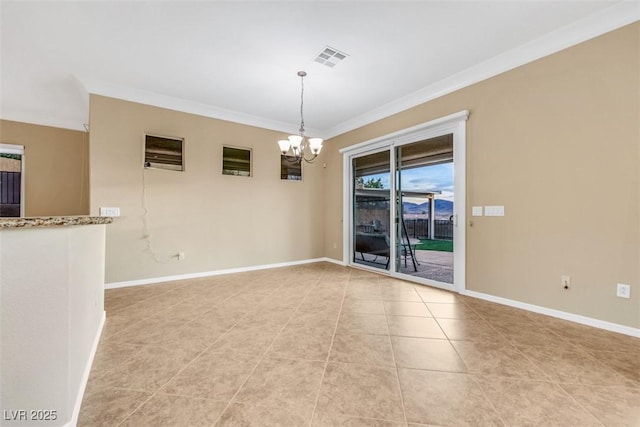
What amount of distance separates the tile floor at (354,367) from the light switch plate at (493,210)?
1.10 m

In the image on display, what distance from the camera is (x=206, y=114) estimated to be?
4441 millimetres

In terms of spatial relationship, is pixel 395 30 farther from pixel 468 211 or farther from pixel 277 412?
pixel 277 412

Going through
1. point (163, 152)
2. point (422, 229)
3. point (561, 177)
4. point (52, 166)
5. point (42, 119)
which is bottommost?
point (422, 229)

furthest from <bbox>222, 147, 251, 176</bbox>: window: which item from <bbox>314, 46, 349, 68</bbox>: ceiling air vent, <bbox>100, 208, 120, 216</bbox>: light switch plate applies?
<bbox>314, 46, 349, 68</bbox>: ceiling air vent

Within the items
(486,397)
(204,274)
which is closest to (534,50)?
(486,397)

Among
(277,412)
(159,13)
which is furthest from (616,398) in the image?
(159,13)

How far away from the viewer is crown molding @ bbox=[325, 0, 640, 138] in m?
2.30

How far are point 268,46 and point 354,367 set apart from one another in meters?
3.23

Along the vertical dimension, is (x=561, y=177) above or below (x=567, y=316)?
above

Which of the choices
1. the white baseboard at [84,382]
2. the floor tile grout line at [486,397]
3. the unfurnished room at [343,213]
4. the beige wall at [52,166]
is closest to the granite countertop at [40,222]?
the unfurnished room at [343,213]

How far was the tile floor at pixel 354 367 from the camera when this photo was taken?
1.40 m

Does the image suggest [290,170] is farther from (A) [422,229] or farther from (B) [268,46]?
(A) [422,229]

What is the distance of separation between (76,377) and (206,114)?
4078mm

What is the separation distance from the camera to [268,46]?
9.27ft
